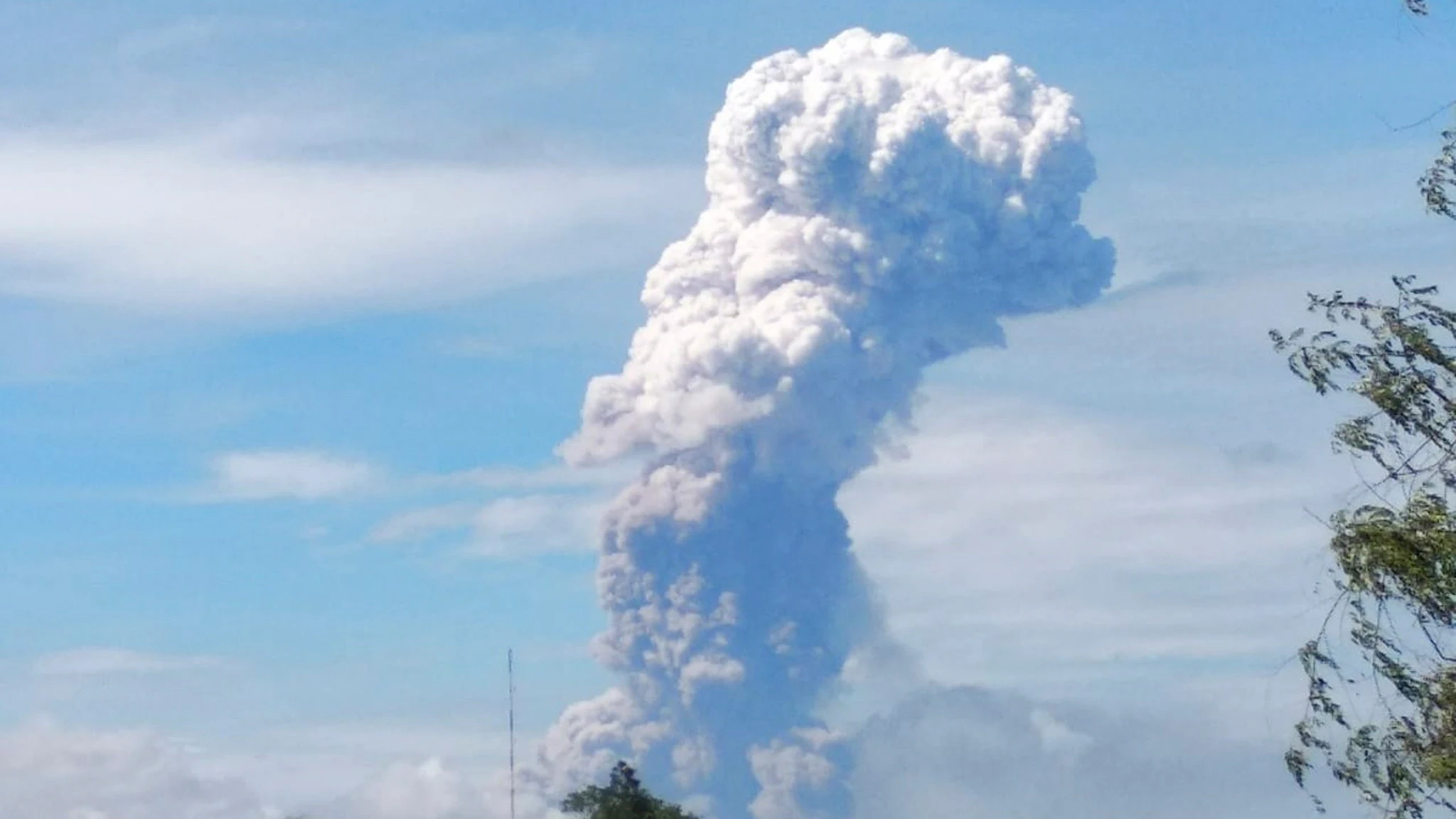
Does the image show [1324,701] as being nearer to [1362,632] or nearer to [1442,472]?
[1362,632]

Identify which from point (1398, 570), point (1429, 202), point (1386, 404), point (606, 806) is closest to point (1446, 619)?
point (1398, 570)

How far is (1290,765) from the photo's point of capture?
17.6m

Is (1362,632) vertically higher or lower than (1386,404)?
lower

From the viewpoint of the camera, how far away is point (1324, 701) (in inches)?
687

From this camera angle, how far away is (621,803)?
44.8 meters

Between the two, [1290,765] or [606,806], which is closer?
[1290,765]

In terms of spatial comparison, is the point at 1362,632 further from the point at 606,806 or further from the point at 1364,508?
the point at 606,806

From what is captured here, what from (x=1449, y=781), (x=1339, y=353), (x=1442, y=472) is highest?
(x=1339, y=353)

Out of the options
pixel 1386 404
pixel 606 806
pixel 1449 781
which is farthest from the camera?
pixel 606 806

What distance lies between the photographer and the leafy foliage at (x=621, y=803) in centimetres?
4441

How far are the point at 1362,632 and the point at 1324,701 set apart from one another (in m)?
0.70

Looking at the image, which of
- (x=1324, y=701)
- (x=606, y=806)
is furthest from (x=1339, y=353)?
(x=606, y=806)

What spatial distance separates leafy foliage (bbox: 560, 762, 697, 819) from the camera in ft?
146

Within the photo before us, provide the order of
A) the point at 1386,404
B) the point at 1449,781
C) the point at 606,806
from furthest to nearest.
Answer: the point at 606,806, the point at 1386,404, the point at 1449,781
